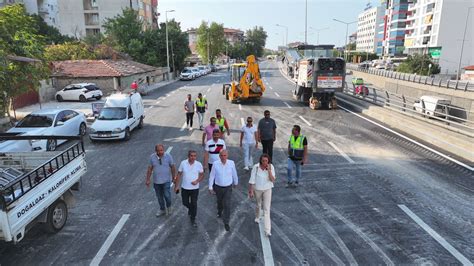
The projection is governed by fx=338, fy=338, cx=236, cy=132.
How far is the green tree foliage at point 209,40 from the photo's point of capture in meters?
84.2

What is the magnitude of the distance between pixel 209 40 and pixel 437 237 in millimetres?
81928

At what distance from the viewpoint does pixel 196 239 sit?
670cm

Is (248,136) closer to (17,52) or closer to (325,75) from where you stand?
(325,75)

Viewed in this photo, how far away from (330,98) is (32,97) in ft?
73.7

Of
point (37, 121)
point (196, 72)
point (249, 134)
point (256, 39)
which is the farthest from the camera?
point (256, 39)

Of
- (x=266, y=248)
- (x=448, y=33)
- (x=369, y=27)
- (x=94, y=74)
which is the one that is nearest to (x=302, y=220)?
(x=266, y=248)

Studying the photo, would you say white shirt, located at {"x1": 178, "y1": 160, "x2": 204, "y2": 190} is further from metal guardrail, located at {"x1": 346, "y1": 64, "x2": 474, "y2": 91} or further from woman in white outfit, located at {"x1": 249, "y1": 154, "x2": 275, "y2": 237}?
metal guardrail, located at {"x1": 346, "y1": 64, "x2": 474, "y2": 91}

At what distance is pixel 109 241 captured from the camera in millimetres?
6688

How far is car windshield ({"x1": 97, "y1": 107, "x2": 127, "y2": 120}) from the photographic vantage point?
15062mm

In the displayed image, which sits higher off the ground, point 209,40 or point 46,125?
point 209,40

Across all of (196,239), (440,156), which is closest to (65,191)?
(196,239)

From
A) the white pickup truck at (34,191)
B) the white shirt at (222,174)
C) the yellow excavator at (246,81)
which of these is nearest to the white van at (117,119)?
the white pickup truck at (34,191)

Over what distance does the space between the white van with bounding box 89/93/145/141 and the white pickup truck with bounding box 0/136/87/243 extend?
554cm

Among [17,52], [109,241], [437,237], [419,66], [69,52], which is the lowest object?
[109,241]
